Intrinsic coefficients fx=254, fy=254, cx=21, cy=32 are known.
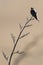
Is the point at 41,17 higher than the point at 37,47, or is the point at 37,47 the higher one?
the point at 41,17

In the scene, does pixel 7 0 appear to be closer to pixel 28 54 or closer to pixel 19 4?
pixel 19 4

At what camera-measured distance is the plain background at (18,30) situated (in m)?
2.09

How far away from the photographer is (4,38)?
2139 mm

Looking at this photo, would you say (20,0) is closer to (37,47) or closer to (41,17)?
(41,17)

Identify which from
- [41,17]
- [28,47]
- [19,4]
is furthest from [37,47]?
[19,4]

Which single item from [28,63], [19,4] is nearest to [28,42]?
[28,63]

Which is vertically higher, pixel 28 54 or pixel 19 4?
pixel 19 4

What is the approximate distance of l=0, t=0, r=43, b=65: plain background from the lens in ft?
6.87

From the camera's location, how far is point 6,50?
6.82 feet

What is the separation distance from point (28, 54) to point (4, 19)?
355 millimetres

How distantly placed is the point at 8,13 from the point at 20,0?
151 mm

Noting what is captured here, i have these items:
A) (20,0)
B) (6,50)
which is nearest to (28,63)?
(6,50)

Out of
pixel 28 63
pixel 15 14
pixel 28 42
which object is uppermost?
pixel 15 14

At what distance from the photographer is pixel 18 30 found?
2.12 meters
